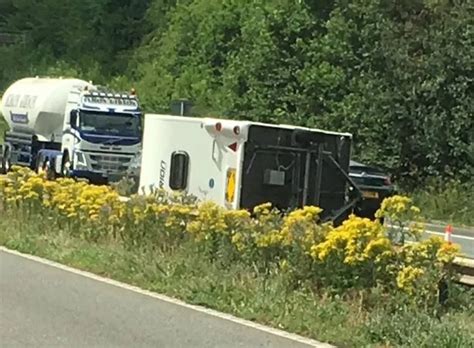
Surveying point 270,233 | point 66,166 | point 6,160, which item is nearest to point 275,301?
point 270,233

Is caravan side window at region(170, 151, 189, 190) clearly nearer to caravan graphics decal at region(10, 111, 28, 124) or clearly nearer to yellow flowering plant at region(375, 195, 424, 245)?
yellow flowering plant at region(375, 195, 424, 245)

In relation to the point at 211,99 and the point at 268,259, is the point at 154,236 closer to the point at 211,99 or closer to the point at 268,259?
the point at 268,259

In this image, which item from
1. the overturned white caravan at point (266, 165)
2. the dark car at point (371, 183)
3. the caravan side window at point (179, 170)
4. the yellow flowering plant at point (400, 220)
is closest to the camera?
the yellow flowering plant at point (400, 220)

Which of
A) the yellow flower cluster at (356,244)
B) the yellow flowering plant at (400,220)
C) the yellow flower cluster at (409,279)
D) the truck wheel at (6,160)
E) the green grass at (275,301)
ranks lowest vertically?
the truck wheel at (6,160)

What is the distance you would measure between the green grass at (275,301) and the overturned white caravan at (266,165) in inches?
141

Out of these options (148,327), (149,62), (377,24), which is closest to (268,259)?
(148,327)

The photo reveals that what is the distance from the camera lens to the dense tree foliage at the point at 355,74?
104 feet

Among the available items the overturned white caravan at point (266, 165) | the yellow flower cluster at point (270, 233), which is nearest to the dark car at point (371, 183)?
the overturned white caravan at point (266, 165)

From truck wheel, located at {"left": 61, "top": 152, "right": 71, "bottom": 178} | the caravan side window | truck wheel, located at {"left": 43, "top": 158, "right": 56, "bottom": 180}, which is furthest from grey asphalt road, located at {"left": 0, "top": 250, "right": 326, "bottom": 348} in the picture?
truck wheel, located at {"left": 43, "top": 158, "right": 56, "bottom": 180}

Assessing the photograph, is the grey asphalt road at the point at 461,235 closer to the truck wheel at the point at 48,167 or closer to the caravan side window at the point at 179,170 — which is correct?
the caravan side window at the point at 179,170

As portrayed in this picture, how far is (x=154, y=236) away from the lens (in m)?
14.5

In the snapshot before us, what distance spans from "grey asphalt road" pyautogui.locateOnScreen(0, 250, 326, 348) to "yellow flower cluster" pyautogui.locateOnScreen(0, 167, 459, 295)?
52.3 inches

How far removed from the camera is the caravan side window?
19.9m

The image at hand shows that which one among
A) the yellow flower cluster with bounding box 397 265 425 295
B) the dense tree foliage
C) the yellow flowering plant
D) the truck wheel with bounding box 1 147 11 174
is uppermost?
the dense tree foliage
